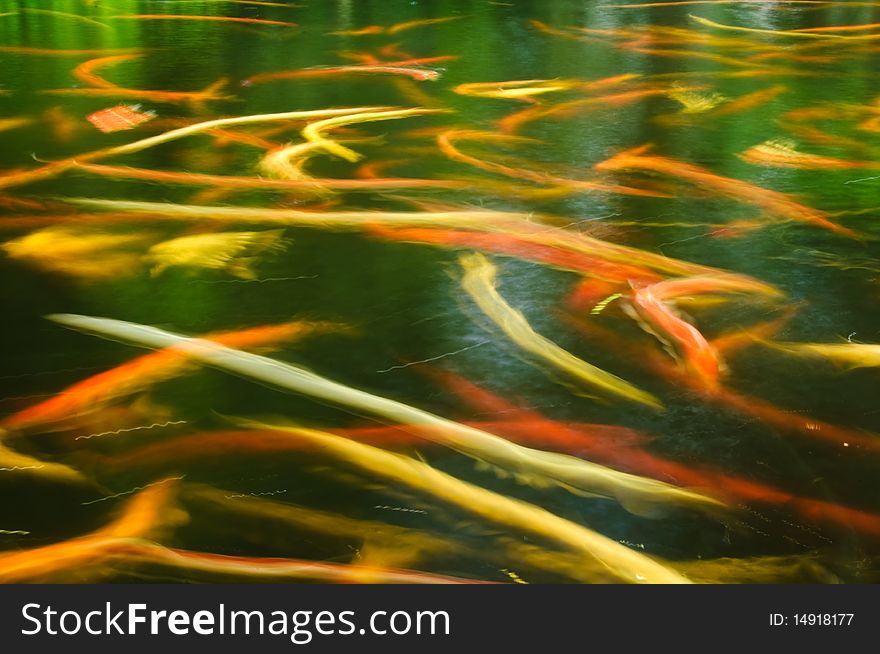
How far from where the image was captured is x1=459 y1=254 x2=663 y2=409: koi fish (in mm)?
1856

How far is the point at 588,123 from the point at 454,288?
134 cm

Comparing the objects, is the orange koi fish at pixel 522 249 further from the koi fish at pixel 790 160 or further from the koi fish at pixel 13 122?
the koi fish at pixel 13 122

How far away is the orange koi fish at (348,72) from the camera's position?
12.7 ft

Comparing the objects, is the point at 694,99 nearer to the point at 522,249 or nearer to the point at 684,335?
the point at 522,249

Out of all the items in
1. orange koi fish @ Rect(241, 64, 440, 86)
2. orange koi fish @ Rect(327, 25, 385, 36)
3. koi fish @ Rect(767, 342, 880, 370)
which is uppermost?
orange koi fish @ Rect(327, 25, 385, 36)

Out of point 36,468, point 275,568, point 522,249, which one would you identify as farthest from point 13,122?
point 275,568

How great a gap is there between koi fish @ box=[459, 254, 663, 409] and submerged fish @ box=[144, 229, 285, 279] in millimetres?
423

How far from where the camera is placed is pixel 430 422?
5.77ft

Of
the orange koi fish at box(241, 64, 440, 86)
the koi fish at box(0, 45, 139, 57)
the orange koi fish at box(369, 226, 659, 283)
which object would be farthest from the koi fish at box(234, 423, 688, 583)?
the koi fish at box(0, 45, 139, 57)

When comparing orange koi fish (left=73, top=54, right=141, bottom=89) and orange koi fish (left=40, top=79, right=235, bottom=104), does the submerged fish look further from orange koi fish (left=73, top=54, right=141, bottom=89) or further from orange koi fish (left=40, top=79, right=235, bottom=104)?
orange koi fish (left=73, top=54, right=141, bottom=89)

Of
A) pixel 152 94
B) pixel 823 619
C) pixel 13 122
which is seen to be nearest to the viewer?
pixel 823 619

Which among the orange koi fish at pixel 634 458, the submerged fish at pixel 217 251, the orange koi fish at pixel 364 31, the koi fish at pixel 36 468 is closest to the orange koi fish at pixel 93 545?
the koi fish at pixel 36 468

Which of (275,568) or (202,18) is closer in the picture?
(275,568)

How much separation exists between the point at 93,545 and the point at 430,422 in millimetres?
524
